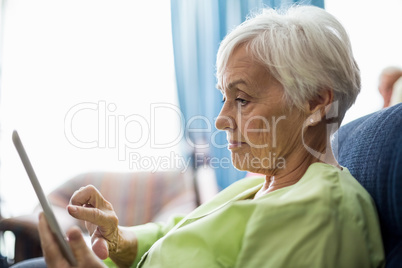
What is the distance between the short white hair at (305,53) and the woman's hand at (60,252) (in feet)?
1.90

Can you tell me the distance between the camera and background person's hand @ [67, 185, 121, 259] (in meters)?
0.97

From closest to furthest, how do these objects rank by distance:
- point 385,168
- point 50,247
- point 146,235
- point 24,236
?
point 50,247 → point 385,168 → point 146,235 → point 24,236

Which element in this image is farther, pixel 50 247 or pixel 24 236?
pixel 24 236

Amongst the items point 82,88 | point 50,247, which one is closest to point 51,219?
point 50,247

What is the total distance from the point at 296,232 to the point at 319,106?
0.36 meters

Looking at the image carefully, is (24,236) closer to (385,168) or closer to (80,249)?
(80,249)

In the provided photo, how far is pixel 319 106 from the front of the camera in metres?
0.94

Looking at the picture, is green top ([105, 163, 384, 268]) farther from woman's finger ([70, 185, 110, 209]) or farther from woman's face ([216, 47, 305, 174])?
woman's finger ([70, 185, 110, 209])

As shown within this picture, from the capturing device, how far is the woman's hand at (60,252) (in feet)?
2.13

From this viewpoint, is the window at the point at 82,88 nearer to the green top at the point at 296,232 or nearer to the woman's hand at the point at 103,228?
the woman's hand at the point at 103,228

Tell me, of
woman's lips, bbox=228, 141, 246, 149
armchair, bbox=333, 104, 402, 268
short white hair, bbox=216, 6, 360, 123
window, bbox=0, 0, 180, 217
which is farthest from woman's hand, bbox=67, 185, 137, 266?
window, bbox=0, 0, 180, 217

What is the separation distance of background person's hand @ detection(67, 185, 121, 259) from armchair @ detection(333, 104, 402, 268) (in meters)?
0.65

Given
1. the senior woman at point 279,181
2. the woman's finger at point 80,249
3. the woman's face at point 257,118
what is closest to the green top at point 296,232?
the senior woman at point 279,181

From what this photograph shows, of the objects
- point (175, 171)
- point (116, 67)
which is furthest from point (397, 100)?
point (116, 67)
